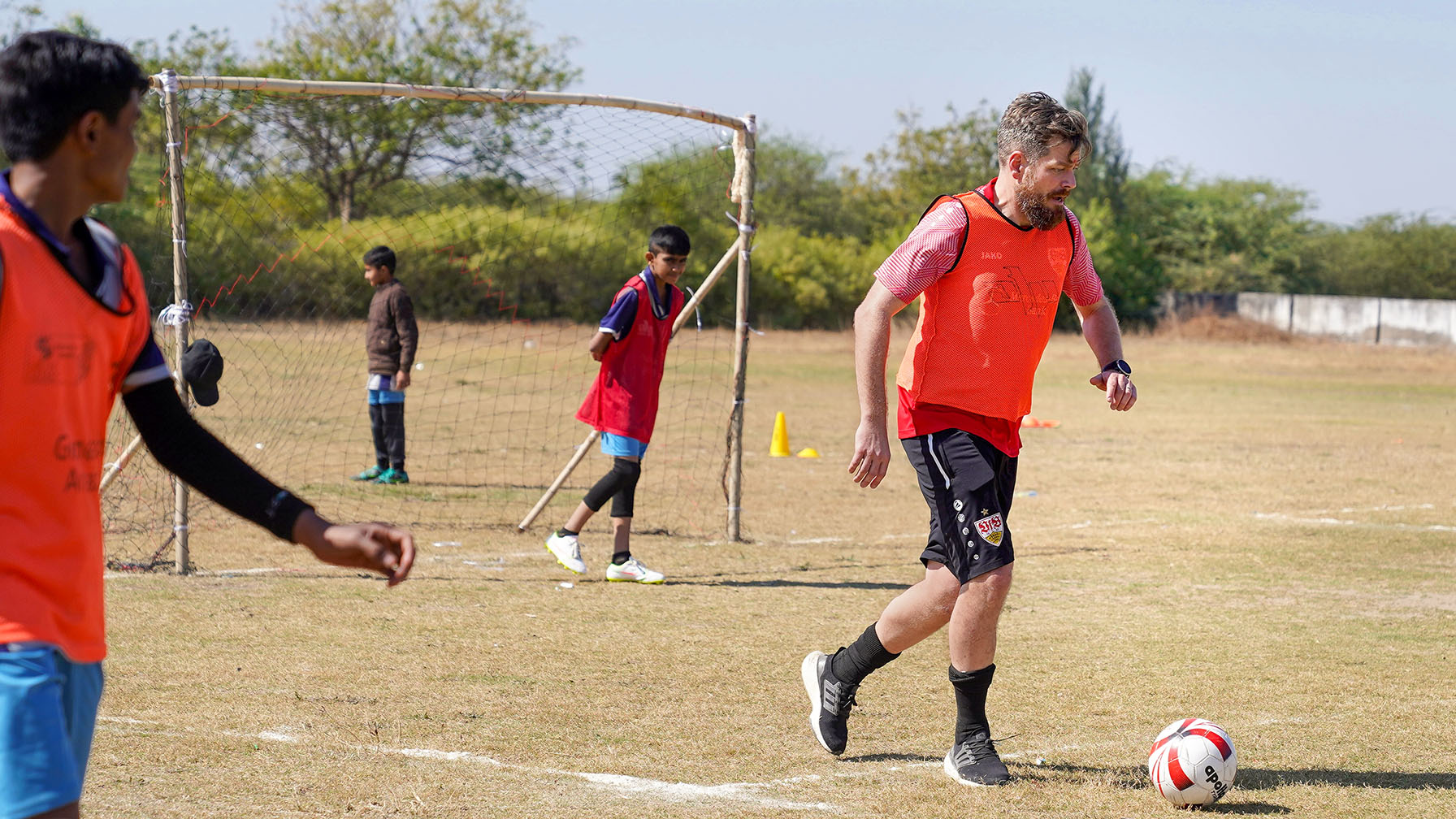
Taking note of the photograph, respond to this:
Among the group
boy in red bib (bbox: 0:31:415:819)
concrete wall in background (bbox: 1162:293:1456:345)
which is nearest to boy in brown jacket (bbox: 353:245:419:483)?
boy in red bib (bbox: 0:31:415:819)

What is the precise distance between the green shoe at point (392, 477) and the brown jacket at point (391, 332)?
89 centimetres

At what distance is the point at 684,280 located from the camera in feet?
68.1

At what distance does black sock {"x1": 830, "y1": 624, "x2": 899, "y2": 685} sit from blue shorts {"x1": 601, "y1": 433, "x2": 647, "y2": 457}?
11.3 feet

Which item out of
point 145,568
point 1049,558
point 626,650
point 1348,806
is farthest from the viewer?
point 1049,558

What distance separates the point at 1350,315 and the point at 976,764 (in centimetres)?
5091

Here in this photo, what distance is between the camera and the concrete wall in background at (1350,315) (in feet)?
157

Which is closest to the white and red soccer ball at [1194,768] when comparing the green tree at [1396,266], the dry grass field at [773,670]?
the dry grass field at [773,670]

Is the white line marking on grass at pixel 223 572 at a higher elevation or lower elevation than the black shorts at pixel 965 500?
lower

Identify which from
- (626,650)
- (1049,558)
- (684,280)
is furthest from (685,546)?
(684,280)

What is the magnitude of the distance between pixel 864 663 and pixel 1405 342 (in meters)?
49.7

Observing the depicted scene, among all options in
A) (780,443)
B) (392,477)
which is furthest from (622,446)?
(780,443)

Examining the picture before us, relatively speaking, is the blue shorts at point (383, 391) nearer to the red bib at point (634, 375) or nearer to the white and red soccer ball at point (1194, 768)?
the red bib at point (634, 375)

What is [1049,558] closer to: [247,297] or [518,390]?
[247,297]

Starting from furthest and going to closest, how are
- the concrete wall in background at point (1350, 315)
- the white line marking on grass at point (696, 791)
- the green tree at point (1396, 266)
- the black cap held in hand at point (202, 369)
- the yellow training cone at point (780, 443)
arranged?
the green tree at point (1396, 266) → the concrete wall in background at point (1350, 315) → the yellow training cone at point (780, 443) → the black cap held in hand at point (202, 369) → the white line marking on grass at point (696, 791)
